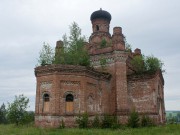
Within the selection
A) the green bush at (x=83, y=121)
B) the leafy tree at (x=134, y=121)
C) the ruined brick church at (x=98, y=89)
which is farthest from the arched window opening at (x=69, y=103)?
the leafy tree at (x=134, y=121)

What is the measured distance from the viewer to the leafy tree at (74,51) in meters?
20.8

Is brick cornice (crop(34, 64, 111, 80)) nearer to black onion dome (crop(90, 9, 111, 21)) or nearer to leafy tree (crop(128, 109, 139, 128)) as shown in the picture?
leafy tree (crop(128, 109, 139, 128))

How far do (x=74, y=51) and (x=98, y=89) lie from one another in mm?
4899

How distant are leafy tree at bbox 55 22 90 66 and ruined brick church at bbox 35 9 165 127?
2.34 feet

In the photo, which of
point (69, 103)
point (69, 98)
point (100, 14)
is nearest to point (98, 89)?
point (69, 98)

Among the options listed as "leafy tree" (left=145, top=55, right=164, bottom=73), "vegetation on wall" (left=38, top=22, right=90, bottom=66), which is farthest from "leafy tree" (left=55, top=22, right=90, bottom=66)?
"leafy tree" (left=145, top=55, right=164, bottom=73)

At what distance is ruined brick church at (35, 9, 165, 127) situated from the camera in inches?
659

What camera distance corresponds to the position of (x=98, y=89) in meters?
19.2

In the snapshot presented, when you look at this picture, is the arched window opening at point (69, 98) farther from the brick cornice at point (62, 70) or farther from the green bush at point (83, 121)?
the brick cornice at point (62, 70)

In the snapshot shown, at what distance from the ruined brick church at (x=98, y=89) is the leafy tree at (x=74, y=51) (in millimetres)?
712

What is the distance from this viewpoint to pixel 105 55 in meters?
21.1

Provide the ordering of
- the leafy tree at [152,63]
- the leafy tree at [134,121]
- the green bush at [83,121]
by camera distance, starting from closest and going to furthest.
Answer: the green bush at [83,121] < the leafy tree at [134,121] < the leafy tree at [152,63]

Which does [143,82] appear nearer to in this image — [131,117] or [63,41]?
[131,117]

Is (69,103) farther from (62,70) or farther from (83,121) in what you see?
(62,70)
